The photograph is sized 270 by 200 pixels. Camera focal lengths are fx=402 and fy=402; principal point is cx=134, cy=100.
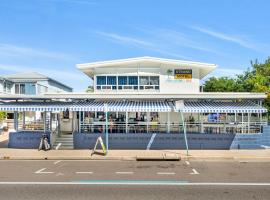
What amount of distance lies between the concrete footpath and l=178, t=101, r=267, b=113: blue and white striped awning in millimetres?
2312

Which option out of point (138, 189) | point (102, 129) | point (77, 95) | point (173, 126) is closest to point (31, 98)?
point (77, 95)

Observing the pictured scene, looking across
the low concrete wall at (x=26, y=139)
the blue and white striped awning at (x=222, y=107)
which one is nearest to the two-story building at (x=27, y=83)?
the low concrete wall at (x=26, y=139)

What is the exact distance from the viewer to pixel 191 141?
2372 centimetres

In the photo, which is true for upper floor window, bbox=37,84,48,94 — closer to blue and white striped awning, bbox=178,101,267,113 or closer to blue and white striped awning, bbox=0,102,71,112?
blue and white striped awning, bbox=0,102,71,112

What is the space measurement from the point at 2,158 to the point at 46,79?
37969mm

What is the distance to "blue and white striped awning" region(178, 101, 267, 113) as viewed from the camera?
23.2m

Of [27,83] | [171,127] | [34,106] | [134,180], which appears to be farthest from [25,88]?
[134,180]

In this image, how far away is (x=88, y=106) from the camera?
23984 millimetres

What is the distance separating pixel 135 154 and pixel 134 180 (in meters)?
8.13

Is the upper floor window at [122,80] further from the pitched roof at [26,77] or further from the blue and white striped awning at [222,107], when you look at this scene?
the pitched roof at [26,77]

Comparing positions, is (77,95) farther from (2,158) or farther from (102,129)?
(2,158)

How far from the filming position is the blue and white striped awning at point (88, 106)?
23.5 metres

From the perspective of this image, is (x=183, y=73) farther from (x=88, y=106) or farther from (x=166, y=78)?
(x=88, y=106)

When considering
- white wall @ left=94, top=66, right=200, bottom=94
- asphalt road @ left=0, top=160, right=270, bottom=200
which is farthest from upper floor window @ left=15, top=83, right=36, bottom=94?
asphalt road @ left=0, top=160, right=270, bottom=200
